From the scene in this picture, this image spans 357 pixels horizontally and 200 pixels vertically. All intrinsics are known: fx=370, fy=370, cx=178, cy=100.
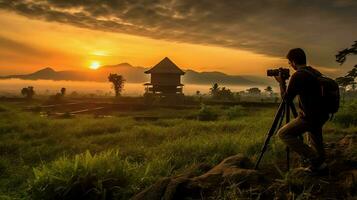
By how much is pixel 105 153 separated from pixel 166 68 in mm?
47234

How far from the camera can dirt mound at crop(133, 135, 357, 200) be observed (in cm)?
514

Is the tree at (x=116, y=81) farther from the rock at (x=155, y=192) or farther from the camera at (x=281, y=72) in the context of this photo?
the rock at (x=155, y=192)

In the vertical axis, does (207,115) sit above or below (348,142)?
below

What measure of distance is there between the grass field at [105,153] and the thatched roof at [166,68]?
30104 mm

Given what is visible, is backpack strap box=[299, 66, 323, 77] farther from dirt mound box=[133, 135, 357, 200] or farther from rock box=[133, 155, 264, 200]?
rock box=[133, 155, 264, 200]

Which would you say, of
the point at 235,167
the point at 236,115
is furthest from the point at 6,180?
the point at 236,115

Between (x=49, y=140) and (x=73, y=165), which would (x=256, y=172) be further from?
(x=49, y=140)

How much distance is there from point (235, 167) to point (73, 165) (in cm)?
280

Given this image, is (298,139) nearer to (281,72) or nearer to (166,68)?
(281,72)

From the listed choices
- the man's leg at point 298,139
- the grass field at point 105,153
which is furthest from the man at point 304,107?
the grass field at point 105,153

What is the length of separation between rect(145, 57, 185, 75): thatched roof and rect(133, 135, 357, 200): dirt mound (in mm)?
47414

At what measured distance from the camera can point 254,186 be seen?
17.6 feet

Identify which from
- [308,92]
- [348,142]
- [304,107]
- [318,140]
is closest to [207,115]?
[348,142]

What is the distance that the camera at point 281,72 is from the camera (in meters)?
5.95
